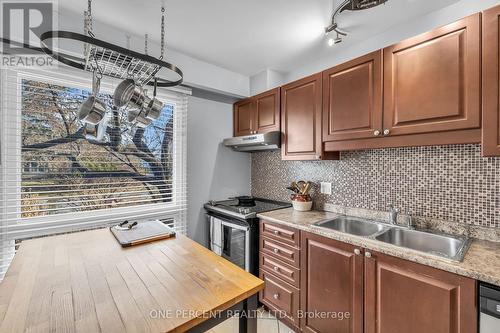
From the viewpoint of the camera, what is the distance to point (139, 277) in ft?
3.51

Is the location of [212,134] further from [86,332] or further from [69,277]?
[86,332]

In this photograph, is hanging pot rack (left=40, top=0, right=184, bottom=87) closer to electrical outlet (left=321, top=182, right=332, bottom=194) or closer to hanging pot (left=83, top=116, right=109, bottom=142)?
hanging pot (left=83, top=116, right=109, bottom=142)

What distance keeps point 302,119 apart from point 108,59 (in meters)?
1.63

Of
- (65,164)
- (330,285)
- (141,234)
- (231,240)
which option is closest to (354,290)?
(330,285)

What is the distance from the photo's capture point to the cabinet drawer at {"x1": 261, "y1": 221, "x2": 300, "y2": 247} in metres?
1.89

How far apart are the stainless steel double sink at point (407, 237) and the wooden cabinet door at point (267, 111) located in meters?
1.14

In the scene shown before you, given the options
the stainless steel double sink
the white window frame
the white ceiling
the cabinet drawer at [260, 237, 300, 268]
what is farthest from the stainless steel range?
the white ceiling

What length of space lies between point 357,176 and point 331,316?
1153 millimetres

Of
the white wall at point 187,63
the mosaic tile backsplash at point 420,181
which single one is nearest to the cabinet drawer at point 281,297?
the mosaic tile backsplash at point 420,181

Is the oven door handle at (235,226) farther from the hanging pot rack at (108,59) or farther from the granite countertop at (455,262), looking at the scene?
the hanging pot rack at (108,59)

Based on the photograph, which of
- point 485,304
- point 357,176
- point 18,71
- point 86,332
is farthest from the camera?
point 357,176

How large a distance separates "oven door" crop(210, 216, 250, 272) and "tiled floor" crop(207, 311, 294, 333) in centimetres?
46

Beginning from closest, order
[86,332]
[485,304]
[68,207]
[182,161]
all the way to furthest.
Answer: [86,332] < [485,304] < [68,207] < [182,161]

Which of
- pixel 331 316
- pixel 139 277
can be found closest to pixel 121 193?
pixel 139 277
